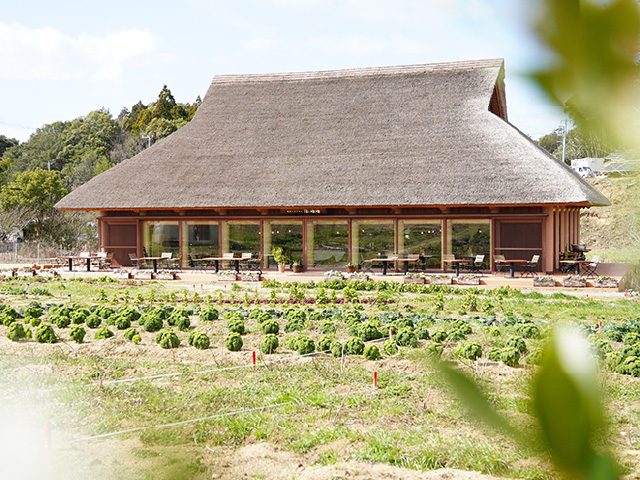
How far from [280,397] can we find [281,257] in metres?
19.4

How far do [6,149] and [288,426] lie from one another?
60.7 meters

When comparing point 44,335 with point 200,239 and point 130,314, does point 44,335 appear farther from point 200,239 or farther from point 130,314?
point 200,239

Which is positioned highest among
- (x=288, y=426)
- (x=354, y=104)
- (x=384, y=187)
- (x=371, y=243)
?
(x=354, y=104)

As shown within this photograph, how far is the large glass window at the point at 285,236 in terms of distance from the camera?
28.2m

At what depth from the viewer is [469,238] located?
2600 cm

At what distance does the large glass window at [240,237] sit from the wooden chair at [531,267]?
11609 mm

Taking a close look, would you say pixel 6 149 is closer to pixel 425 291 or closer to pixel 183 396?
pixel 425 291

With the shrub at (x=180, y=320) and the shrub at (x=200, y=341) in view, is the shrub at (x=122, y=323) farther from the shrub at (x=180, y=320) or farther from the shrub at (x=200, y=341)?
the shrub at (x=200, y=341)

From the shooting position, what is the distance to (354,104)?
32.5m

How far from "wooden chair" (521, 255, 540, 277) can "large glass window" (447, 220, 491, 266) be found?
143 cm

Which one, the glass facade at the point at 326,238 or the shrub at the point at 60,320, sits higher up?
the glass facade at the point at 326,238

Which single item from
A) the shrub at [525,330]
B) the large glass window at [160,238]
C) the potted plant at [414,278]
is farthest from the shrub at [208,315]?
the large glass window at [160,238]

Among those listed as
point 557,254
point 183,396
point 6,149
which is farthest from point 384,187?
point 6,149

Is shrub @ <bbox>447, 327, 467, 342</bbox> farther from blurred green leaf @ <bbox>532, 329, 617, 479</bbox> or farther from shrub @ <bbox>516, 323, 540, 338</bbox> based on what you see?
blurred green leaf @ <bbox>532, 329, 617, 479</bbox>
